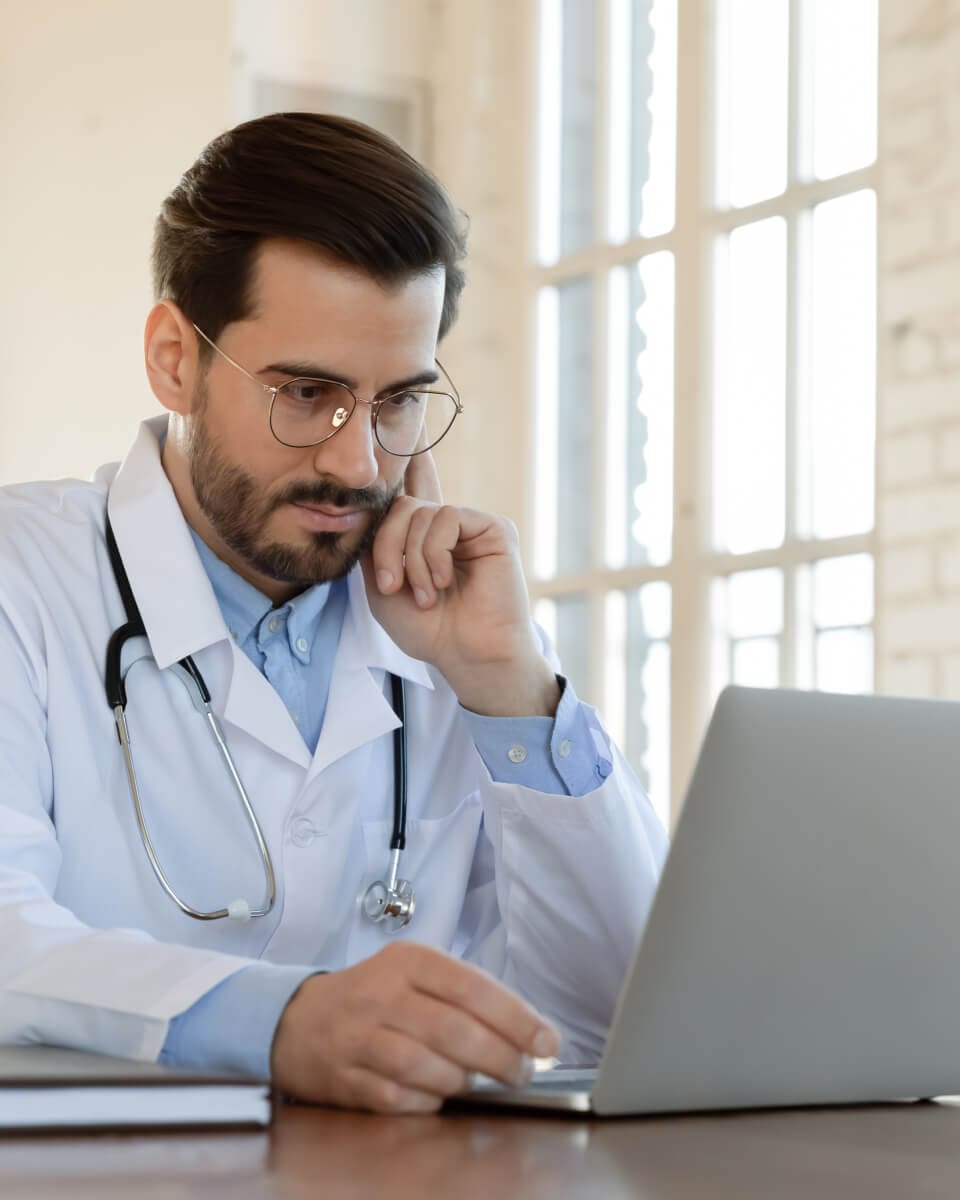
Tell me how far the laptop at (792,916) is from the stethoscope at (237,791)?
562mm

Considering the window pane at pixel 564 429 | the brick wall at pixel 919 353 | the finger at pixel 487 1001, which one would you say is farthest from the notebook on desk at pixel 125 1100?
the window pane at pixel 564 429

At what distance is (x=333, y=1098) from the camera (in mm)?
972

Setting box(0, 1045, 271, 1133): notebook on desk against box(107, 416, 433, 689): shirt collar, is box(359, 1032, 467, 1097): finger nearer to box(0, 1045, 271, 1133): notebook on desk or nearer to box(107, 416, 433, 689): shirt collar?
box(0, 1045, 271, 1133): notebook on desk

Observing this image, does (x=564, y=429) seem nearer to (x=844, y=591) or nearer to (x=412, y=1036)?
(x=844, y=591)

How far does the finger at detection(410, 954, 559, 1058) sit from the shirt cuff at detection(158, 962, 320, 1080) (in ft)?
0.38

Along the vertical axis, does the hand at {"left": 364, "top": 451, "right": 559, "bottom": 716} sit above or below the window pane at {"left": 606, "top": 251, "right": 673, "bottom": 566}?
below

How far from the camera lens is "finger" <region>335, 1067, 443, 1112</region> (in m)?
0.93

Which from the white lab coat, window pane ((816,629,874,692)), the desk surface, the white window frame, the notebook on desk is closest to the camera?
the desk surface

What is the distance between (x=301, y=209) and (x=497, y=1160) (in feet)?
3.58

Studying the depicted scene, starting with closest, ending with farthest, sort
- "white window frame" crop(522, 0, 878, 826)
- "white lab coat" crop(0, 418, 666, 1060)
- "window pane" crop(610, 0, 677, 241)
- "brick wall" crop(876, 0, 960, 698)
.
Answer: "white lab coat" crop(0, 418, 666, 1060), "brick wall" crop(876, 0, 960, 698), "white window frame" crop(522, 0, 878, 826), "window pane" crop(610, 0, 677, 241)

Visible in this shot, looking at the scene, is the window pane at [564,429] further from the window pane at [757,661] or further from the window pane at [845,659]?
the window pane at [845,659]

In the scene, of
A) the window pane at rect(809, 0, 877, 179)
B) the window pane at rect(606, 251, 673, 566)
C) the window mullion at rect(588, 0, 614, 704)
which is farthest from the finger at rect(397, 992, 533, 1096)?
the window mullion at rect(588, 0, 614, 704)

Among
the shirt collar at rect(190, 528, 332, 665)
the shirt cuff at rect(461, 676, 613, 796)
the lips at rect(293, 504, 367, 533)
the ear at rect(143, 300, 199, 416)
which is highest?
the ear at rect(143, 300, 199, 416)

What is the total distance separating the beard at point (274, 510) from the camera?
5.51 ft
